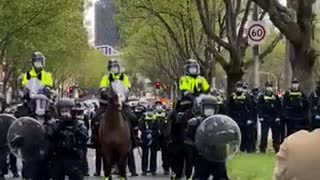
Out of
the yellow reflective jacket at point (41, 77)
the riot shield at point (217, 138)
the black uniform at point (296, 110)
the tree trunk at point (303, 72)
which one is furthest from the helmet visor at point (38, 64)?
the tree trunk at point (303, 72)

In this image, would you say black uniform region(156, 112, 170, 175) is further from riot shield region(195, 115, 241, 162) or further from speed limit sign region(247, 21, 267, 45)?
speed limit sign region(247, 21, 267, 45)

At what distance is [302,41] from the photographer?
22375 millimetres

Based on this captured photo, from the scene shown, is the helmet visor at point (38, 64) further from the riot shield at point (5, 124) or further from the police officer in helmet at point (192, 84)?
the police officer in helmet at point (192, 84)

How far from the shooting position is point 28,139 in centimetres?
1418

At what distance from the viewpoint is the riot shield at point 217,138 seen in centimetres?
1466

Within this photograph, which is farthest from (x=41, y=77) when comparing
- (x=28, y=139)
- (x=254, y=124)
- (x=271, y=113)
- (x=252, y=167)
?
(x=254, y=124)

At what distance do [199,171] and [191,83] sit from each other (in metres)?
2.79

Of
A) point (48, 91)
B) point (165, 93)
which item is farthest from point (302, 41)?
point (165, 93)

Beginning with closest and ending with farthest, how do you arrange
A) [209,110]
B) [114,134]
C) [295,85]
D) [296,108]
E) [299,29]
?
[209,110] → [114,134] → [299,29] → [295,85] → [296,108]

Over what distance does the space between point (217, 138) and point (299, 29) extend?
26.3ft

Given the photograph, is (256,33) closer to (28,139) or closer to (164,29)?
(28,139)

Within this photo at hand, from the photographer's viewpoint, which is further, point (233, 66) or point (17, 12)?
point (17, 12)

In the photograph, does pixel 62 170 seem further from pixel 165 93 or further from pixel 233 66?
pixel 165 93

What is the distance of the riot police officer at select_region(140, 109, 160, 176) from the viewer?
21.9 m
